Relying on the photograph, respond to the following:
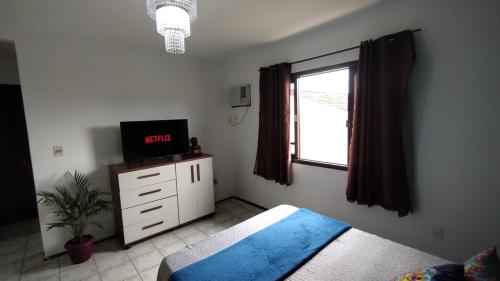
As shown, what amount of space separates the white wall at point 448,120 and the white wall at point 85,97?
2.36m

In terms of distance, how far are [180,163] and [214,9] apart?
1.80 meters

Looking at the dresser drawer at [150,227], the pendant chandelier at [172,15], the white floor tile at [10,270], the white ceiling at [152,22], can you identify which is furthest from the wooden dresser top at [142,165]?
the pendant chandelier at [172,15]

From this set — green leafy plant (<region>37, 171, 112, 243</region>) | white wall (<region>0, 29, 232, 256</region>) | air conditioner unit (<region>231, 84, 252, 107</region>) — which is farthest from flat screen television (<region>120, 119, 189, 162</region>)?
air conditioner unit (<region>231, 84, 252, 107</region>)

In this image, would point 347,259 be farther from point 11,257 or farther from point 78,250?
point 11,257

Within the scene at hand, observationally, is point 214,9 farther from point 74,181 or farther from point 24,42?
point 74,181

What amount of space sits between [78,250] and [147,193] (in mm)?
794

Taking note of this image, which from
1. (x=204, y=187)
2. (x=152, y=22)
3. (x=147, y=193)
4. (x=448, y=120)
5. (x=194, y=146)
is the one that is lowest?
(x=204, y=187)

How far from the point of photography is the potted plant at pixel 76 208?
221cm

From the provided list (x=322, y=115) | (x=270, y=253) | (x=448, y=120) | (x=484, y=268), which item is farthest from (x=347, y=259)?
(x=322, y=115)

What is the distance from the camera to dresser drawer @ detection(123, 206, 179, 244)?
247cm

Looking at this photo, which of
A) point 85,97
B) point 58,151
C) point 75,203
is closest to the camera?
point 75,203

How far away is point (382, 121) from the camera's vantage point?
6.34ft

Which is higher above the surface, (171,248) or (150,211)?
(150,211)

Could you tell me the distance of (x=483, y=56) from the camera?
155 centimetres
